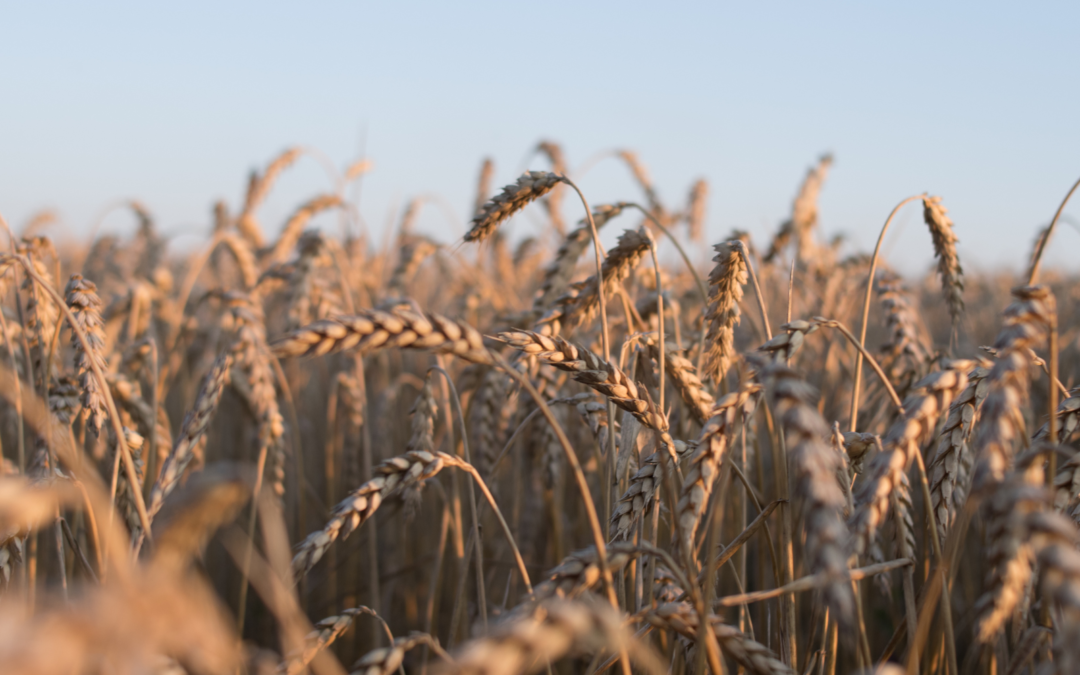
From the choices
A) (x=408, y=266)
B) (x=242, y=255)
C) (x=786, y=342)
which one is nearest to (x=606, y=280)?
(x=786, y=342)

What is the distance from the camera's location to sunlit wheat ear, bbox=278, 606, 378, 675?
983 mm

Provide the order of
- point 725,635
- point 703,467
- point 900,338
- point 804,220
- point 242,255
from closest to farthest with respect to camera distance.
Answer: point 703,467, point 725,635, point 900,338, point 242,255, point 804,220

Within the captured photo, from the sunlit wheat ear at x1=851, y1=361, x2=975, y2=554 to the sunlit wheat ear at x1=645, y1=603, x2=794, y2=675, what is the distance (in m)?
0.30

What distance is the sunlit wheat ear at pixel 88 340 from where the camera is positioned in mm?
1346

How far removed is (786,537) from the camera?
4.53 ft

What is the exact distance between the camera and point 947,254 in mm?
1860

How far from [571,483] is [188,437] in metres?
1.82

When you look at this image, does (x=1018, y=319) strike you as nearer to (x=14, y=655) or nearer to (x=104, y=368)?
(x=14, y=655)

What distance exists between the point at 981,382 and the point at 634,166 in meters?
3.75

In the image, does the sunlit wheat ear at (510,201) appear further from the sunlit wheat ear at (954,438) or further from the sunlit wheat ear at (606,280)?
the sunlit wheat ear at (954,438)

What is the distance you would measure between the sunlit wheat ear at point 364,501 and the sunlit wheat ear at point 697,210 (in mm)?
4157

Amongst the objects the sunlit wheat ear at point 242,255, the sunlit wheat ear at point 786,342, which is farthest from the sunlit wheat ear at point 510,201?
the sunlit wheat ear at point 242,255

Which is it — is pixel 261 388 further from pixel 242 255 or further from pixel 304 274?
pixel 242 255

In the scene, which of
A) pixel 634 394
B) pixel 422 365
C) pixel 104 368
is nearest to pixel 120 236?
pixel 422 365
